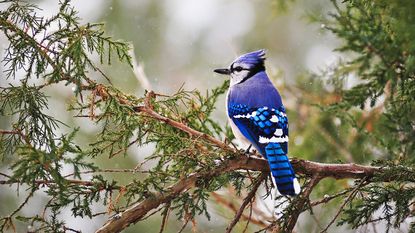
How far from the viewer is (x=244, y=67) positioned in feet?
10.9

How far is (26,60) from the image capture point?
2365mm

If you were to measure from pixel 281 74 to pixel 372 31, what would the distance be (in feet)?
4.47

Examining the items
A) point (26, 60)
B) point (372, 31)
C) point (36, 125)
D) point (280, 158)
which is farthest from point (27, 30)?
point (372, 31)

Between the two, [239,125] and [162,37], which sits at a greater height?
[162,37]

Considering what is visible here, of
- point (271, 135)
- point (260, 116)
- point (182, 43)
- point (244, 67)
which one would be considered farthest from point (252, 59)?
point (182, 43)

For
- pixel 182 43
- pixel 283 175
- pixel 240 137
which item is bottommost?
pixel 283 175

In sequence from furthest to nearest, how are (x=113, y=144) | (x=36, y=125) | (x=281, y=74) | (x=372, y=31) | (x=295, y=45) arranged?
(x=295, y=45)
(x=281, y=74)
(x=372, y=31)
(x=113, y=144)
(x=36, y=125)

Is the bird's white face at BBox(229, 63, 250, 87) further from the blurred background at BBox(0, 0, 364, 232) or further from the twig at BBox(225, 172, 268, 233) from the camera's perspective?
the blurred background at BBox(0, 0, 364, 232)

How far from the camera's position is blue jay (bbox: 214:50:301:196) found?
259 cm

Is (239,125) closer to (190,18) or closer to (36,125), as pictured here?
(36,125)

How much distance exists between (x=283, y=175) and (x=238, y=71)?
2.90 ft

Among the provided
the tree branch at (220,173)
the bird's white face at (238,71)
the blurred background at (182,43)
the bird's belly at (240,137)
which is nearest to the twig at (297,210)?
the tree branch at (220,173)

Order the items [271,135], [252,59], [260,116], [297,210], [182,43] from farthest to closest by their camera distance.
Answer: [182,43] < [252,59] < [260,116] < [271,135] < [297,210]

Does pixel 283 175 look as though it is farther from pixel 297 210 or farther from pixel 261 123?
pixel 261 123
